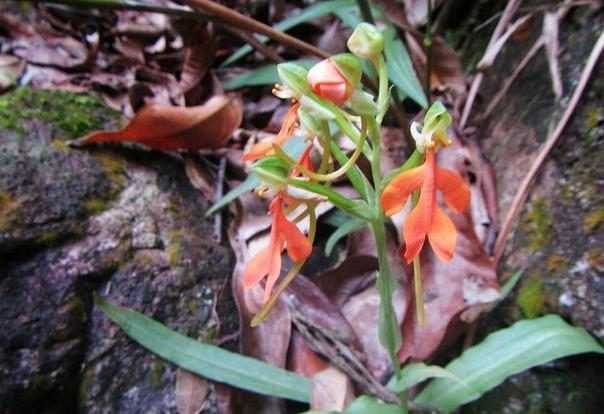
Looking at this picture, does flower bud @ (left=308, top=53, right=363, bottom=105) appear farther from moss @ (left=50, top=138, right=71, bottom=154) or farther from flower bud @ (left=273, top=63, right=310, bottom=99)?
moss @ (left=50, top=138, right=71, bottom=154)

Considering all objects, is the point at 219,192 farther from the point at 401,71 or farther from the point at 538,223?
the point at 538,223

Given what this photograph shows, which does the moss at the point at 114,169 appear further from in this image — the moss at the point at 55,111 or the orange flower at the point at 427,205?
the orange flower at the point at 427,205

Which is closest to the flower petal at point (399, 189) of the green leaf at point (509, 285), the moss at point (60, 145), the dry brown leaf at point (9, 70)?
the green leaf at point (509, 285)

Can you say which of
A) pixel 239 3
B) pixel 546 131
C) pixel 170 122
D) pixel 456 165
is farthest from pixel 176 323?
pixel 239 3

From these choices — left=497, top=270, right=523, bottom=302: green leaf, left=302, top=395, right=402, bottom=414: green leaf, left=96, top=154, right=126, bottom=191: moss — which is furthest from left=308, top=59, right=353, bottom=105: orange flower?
left=96, top=154, right=126, bottom=191: moss

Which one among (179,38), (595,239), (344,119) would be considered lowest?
(179,38)

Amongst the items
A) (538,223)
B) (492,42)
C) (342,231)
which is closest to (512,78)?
(492,42)

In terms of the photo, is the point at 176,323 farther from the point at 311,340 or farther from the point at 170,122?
the point at 170,122
